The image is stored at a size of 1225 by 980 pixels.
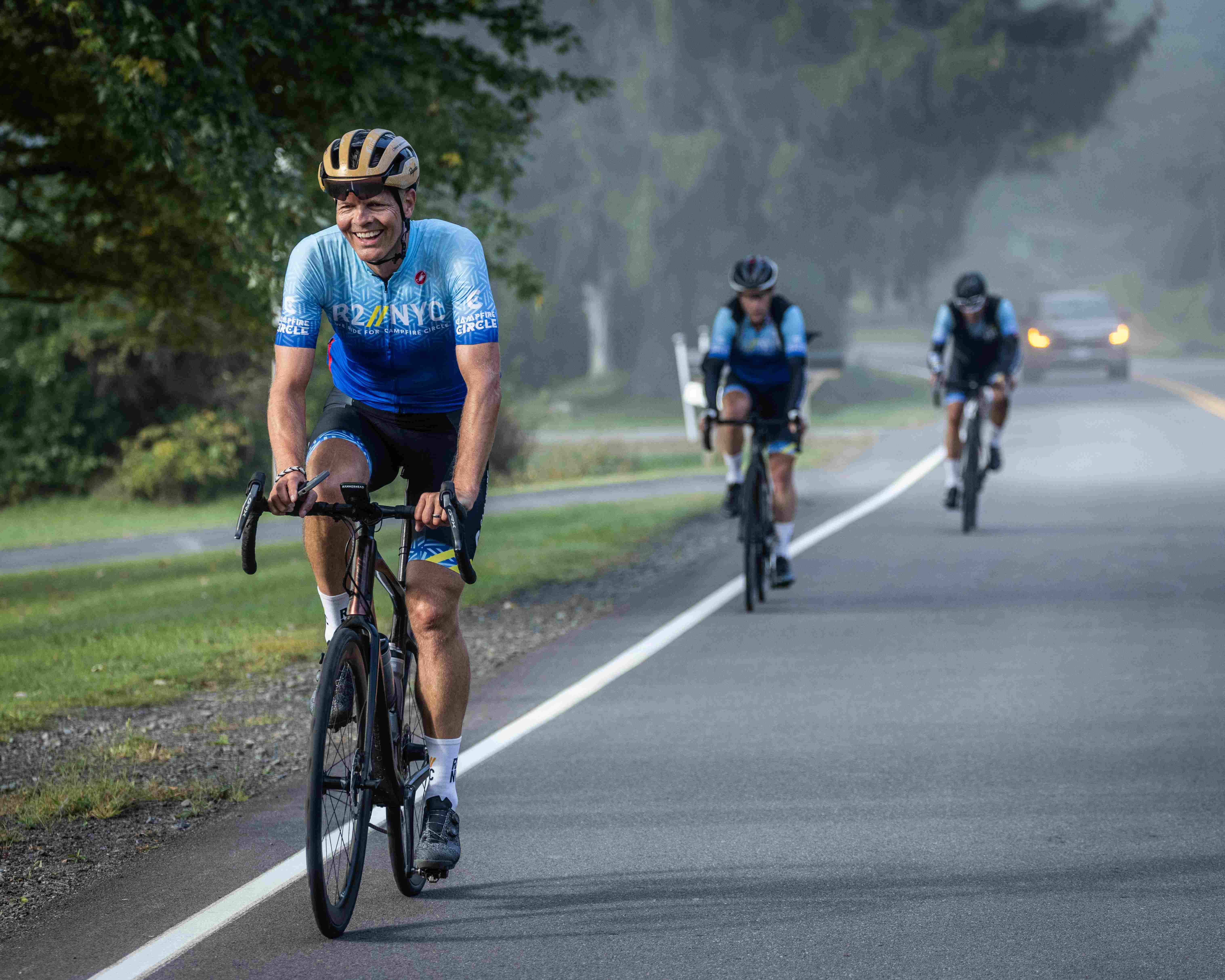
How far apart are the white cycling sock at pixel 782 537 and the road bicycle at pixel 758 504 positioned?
0.10ft

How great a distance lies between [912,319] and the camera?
10319 cm

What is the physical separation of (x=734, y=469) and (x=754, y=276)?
1.41m

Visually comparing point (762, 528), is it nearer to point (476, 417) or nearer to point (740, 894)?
point (740, 894)

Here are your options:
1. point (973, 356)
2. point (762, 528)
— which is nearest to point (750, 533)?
point (762, 528)

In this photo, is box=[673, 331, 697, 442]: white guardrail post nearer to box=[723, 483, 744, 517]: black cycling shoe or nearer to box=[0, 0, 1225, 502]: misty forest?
box=[0, 0, 1225, 502]: misty forest

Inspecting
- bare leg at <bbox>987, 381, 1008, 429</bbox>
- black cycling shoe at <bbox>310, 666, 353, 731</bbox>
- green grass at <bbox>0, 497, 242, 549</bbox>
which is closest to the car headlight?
green grass at <bbox>0, 497, 242, 549</bbox>

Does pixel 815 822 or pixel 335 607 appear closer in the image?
pixel 335 607

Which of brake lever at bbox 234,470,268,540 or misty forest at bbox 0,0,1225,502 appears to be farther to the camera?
misty forest at bbox 0,0,1225,502

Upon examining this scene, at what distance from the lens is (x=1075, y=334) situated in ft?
138

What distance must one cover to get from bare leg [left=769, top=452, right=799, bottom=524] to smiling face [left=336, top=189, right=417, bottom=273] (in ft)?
21.4

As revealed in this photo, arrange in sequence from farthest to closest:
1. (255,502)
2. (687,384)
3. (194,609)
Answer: (687,384)
(194,609)
(255,502)

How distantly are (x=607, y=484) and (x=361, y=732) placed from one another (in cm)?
1757

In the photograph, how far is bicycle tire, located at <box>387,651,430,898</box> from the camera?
5.11 metres

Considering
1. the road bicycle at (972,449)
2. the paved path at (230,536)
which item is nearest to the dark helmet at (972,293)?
the road bicycle at (972,449)
